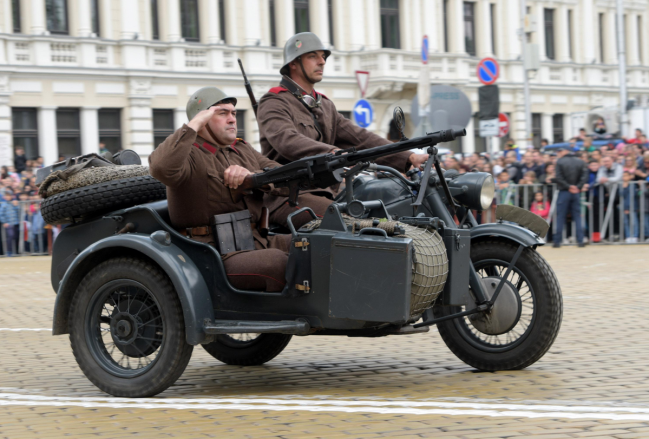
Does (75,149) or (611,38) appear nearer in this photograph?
(75,149)

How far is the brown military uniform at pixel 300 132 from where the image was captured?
6.43 metres

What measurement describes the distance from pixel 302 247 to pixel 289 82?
5.04 ft

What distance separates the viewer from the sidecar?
5570 mm

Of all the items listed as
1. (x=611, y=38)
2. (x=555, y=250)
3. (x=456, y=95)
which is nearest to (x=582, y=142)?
(x=555, y=250)

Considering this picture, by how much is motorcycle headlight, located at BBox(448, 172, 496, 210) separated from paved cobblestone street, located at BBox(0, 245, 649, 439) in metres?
1.01

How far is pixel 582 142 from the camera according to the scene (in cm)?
2230

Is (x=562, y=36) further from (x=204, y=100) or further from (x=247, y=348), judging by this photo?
(x=204, y=100)

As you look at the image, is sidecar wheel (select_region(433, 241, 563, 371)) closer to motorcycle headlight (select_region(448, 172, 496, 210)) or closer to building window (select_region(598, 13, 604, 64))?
motorcycle headlight (select_region(448, 172, 496, 210))

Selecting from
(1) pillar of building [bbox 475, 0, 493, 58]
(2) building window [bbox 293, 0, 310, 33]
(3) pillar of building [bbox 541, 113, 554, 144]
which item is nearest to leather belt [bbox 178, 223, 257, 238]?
(2) building window [bbox 293, 0, 310, 33]

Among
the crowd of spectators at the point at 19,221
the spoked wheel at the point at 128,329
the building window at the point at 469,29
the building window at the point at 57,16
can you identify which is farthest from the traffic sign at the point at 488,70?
the building window at the point at 469,29

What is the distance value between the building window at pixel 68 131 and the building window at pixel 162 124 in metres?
2.36

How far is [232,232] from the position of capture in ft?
19.9

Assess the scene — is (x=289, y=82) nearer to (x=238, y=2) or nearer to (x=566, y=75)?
(x=238, y=2)

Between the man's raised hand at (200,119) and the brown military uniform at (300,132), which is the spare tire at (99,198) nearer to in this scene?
the man's raised hand at (200,119)
